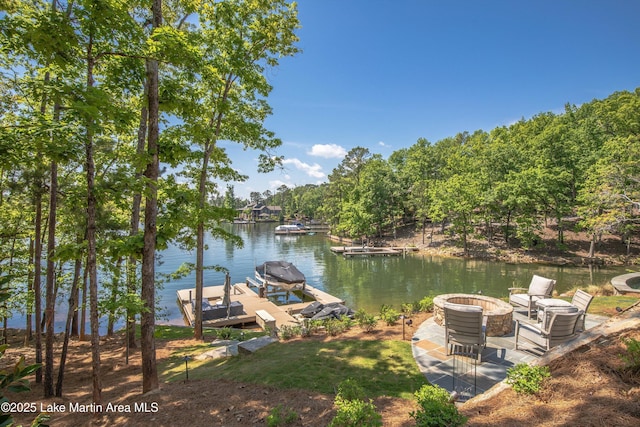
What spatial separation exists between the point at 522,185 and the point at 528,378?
89.0 ft

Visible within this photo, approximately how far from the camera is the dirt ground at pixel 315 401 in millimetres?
2703

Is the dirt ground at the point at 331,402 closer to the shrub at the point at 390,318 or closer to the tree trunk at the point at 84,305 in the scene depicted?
the tree trunk at the point at 84,305

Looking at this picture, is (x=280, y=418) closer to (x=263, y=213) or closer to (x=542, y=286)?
(x=542, y=286)

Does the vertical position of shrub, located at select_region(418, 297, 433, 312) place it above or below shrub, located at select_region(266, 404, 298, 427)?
below

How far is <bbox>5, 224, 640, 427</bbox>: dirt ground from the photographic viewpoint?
8.87 ft

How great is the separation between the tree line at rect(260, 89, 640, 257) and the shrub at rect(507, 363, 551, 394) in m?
14.9

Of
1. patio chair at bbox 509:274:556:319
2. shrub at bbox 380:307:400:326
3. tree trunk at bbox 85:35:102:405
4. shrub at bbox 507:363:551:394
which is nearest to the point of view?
shrub at bbox 507:363:551:394

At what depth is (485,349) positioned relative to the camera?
5.94 m

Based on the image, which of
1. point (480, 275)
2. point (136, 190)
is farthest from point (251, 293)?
point (480, 275)

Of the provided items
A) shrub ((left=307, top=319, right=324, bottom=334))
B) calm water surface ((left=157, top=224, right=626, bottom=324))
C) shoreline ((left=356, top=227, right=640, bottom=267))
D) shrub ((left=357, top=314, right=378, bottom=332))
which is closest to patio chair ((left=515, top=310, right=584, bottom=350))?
shrub ((left=357, top=314, right=378, bottom=332))

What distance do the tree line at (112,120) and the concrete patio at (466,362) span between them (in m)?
4.71

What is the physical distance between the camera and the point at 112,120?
184 inches

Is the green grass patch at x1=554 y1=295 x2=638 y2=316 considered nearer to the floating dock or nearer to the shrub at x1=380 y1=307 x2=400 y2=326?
the shrub at x1=380 y1=307 x2=400 y2=326

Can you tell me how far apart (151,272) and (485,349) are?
6.37m
